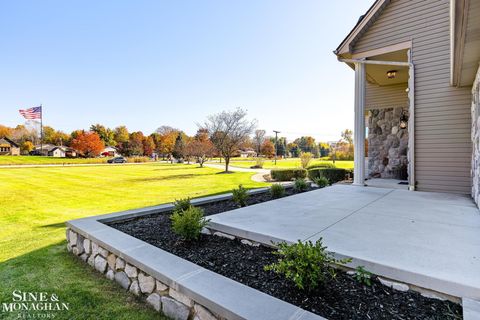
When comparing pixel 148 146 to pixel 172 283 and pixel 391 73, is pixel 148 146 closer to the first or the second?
pixel 391 73

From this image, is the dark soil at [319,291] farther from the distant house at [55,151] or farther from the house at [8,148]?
the house at [8,148]

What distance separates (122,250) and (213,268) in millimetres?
935

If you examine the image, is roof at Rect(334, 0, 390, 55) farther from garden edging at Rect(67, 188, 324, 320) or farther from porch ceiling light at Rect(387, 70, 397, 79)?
garden edging at Rect(67, 188, 324, 320)

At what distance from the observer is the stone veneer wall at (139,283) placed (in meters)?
1.75

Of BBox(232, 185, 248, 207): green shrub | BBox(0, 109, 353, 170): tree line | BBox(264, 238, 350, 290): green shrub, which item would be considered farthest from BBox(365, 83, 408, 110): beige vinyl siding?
BBox(0, 109, 353, 170): tree line

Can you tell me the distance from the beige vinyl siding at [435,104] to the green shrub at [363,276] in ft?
16.0

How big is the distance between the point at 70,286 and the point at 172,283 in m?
1.33

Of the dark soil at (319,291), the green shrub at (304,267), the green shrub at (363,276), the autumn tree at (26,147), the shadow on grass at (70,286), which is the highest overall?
the autumn tree at (26,147)

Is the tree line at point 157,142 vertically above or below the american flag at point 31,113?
below

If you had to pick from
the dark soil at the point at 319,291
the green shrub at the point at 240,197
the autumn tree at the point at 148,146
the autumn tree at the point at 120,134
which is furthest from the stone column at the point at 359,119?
the autumn tree at the point at 120,134

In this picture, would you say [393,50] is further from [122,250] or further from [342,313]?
[122,250]

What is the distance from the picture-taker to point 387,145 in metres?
8.57

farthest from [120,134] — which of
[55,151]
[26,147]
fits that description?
[26,147]

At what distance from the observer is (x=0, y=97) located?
109 feet
